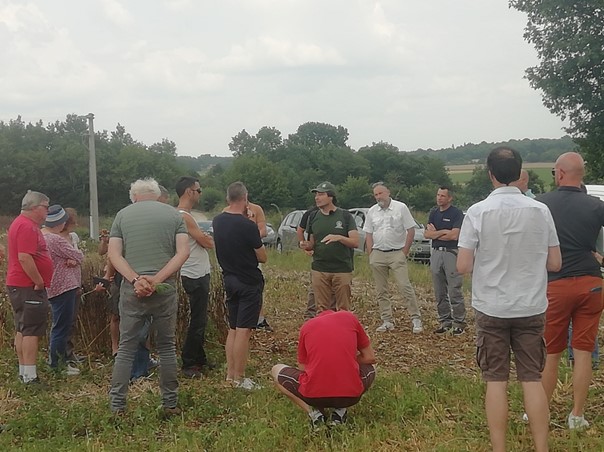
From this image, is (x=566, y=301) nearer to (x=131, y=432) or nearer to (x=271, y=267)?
(x=131, y=432)

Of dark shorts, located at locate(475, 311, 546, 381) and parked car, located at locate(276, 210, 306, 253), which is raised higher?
dark shorts, located at locate(475, 311, 546, 381)

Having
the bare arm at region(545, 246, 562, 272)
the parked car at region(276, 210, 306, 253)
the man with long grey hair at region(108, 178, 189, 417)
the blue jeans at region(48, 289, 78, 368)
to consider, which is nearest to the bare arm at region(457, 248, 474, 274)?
the bare arm at region(545, 246, 562, 272)

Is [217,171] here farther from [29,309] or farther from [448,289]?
[29,309]

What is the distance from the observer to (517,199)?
394 cm

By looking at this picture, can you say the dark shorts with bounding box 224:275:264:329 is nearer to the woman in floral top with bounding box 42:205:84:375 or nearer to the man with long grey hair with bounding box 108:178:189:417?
the man with long grey hair with bounding box 108:178:189:417

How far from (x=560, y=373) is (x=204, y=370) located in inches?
124

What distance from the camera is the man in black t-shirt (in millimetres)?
5918

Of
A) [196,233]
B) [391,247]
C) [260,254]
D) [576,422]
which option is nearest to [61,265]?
[196,233]

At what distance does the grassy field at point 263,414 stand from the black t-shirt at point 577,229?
1035 millimetres

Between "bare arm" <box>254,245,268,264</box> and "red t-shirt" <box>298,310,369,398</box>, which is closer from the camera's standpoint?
"red t-shirt" <box>298,310,369,398</box>

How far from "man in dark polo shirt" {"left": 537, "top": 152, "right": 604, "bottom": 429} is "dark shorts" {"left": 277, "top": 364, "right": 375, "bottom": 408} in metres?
1.18

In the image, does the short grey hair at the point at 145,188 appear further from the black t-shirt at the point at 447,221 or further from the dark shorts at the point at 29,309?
the black t-shirt at the point at 447,221

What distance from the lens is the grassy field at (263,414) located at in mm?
4441

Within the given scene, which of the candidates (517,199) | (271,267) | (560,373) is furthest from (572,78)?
(517,199)
